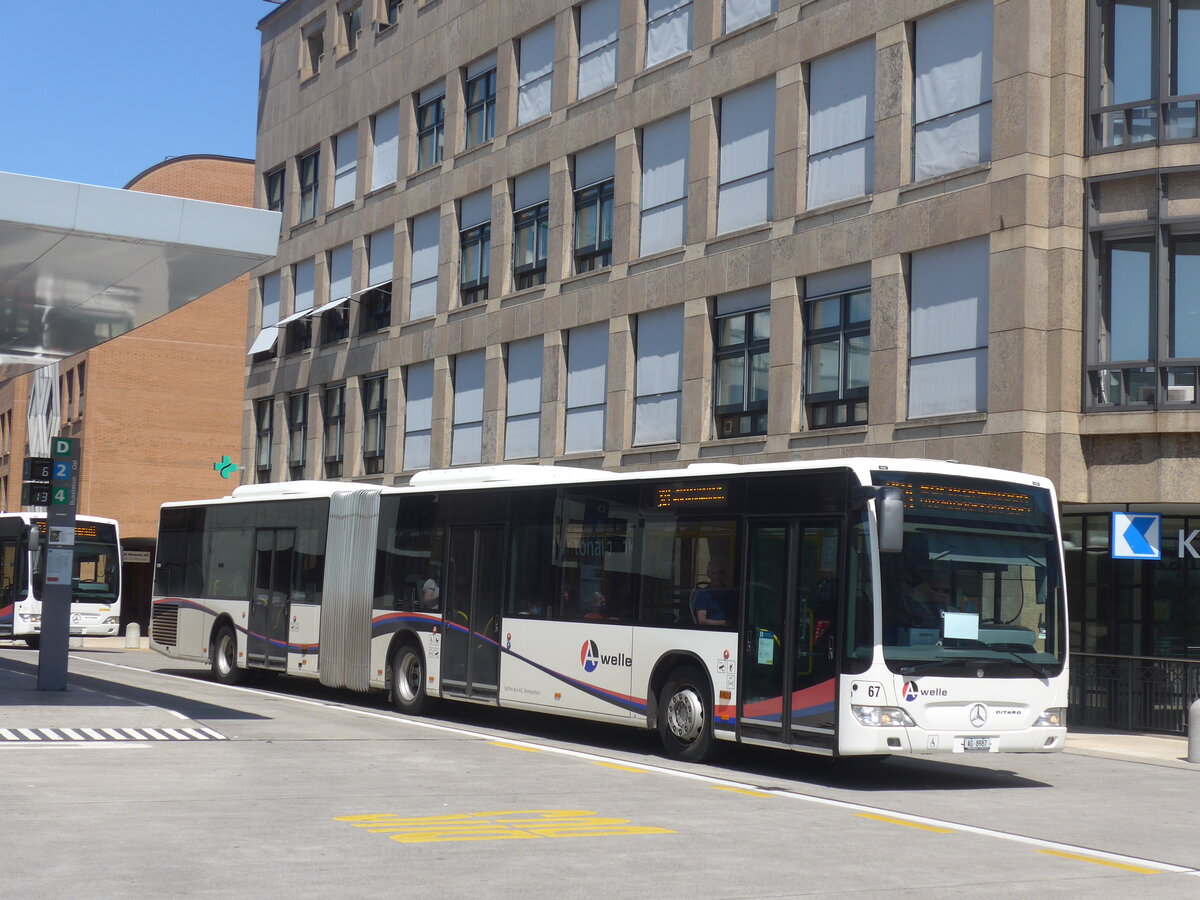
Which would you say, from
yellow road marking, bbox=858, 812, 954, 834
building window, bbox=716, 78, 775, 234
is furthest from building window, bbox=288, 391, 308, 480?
yellow road marking, bbox=858, 812, 954, 834

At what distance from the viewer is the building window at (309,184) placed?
42.1m

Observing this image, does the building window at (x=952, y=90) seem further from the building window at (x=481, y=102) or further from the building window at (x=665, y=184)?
the building window at (x=481, y=102)

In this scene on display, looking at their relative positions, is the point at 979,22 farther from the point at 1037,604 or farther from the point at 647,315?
the point at 1037,604

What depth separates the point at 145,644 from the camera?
151 ft

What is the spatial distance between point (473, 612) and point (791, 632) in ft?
19.4

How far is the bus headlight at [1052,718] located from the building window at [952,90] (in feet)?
34.1

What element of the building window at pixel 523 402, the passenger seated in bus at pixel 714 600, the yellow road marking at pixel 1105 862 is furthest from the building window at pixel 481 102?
the yellow road marking at pixel 1105 862

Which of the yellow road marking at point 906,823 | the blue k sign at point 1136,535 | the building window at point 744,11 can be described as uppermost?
the building window at point 744,11

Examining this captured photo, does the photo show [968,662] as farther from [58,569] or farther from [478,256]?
[478,256]

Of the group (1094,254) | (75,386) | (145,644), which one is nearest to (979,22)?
(1094,254)

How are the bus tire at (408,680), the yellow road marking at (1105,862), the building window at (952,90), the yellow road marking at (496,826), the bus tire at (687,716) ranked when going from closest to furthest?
1. the yellow road marking at (1105,862)
2. the yellow road marking at (496,826)
3. the bus tire at (687,716)
4. the bus tire at (408,680)
5. the building window at (952,90)

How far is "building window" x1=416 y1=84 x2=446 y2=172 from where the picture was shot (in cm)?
3678

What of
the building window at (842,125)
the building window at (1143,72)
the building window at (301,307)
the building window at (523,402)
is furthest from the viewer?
the building window at (301,307)

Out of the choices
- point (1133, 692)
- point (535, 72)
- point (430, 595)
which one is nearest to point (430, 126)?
point (535, 72)
